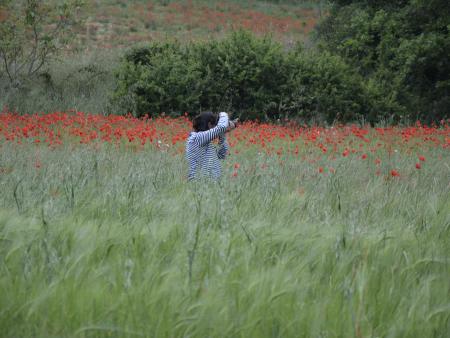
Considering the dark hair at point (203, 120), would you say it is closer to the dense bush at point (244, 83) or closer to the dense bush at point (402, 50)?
the dense bush at point (244, 83)

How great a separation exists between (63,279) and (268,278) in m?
0.87

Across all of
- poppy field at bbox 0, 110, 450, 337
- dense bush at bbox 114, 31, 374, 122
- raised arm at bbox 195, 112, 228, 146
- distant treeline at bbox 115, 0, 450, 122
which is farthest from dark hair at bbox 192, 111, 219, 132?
distant treeline at bbox 115, 0, 450, 122

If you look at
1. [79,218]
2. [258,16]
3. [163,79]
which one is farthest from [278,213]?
[258,16]

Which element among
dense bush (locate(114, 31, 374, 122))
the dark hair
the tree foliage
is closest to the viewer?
the dark hair

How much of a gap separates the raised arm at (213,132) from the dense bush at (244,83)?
A: 28.6 ft

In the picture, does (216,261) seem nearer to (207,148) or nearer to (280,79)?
(207,148)

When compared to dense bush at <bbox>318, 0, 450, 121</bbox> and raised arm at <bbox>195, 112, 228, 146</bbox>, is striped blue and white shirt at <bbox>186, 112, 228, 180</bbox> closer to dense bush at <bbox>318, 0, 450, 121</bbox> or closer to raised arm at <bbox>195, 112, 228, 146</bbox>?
raised arm at <bbox>195, 112, 228, 146</bbox>

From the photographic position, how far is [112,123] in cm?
1279

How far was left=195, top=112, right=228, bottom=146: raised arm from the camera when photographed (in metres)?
6.83

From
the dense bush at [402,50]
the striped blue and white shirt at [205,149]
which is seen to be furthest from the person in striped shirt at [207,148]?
the dense bush at [402,50]

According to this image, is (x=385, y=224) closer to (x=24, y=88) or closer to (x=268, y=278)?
(x=268, y=278)

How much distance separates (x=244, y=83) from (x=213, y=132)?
9.77 meters

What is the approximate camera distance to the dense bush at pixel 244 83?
15.8m

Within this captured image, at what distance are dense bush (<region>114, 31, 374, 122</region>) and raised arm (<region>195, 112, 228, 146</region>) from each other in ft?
28.6
